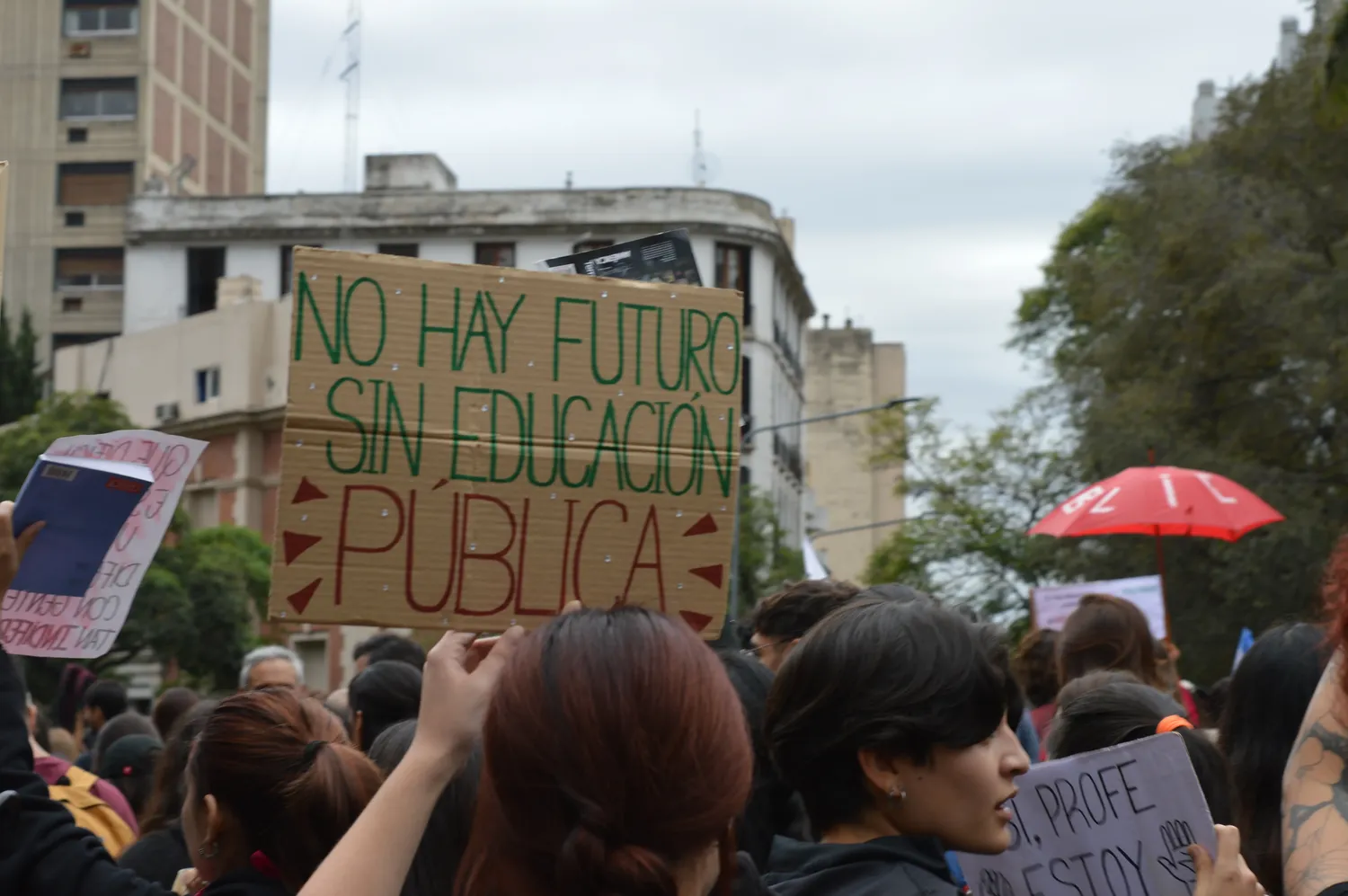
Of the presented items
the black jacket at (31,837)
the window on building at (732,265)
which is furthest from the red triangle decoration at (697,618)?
the window on building at (732,265)

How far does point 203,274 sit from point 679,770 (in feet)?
184

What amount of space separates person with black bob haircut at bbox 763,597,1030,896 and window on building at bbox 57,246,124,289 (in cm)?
6095

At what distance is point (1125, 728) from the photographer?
4.08 m

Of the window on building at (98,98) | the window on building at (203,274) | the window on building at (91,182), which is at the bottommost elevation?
the window on building at (203,274)

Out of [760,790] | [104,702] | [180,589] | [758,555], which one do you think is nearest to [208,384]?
[180,589]

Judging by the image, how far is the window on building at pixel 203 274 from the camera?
2207 inches

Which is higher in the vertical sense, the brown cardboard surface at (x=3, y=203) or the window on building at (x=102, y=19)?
the window on building at (x=102, y=19)

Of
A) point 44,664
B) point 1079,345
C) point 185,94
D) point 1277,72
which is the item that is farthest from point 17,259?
point 1277,72

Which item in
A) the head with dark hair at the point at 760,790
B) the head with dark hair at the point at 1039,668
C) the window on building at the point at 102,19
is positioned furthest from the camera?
the window on building at the point at 102,19

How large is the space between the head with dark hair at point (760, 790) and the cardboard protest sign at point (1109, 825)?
140cm

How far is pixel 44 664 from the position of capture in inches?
1499

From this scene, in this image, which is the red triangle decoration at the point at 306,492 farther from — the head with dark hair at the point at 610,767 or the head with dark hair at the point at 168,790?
the head with dark hair at the point at 168,790

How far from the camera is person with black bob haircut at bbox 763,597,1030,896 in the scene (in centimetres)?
304

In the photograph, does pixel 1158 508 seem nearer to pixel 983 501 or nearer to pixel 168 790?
pixel 168 790
